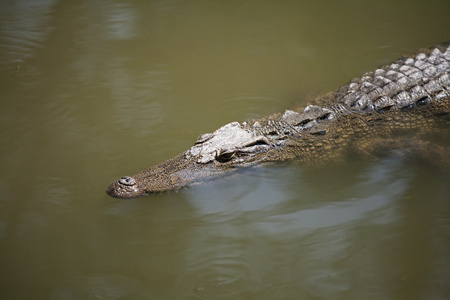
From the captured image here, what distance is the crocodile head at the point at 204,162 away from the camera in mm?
3266

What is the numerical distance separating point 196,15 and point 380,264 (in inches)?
192

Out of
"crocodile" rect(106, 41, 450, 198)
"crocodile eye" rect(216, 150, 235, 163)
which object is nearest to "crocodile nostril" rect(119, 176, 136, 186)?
"crocodile" rect(106, 41, 450, 198)

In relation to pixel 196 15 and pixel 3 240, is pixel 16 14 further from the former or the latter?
pixel 3 240

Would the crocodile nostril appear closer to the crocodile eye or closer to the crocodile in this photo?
the crocodile

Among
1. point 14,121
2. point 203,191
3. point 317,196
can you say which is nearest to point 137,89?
point 14,121

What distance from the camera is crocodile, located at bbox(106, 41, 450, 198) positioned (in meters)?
3.49

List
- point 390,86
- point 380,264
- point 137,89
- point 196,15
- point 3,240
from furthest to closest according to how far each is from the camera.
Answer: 1. point 196,15
2. point 137,89
3. point 390,86
4. point 3,240
5. point 380,264

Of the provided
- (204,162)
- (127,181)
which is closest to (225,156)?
(204,162)

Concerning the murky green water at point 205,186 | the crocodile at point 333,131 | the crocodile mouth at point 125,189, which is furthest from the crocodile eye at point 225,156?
the crocodile mouth at point 125,189

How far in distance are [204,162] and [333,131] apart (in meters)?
1.29

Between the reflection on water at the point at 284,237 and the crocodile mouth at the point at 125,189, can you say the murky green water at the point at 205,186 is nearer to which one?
the reflection on water at the point at 284,237

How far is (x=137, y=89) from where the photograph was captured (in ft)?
15.5

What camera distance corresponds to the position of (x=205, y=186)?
11.3 ft

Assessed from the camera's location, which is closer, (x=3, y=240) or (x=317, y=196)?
(x=3, y=240)
